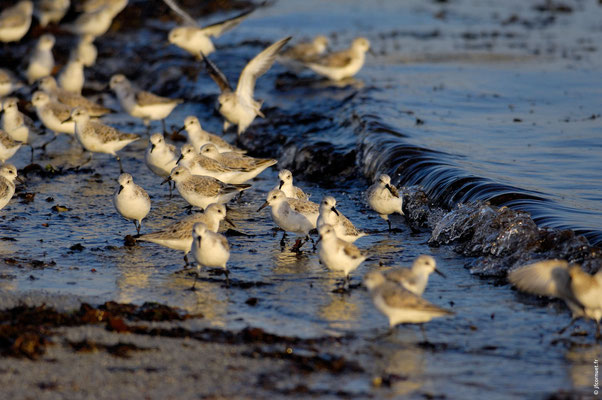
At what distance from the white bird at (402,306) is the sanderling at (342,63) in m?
12.1

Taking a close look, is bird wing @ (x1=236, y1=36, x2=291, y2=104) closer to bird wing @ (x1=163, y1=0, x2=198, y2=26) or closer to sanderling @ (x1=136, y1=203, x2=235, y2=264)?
bird wing @ (x1=163, y1=0, x2=198, y2=26)

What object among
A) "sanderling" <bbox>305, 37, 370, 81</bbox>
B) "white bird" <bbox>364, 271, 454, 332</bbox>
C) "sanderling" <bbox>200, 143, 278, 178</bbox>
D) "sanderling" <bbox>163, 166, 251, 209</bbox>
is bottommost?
"white bird" <bbox>364, 271, 454, 332</bbox>

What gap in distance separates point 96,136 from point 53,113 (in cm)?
150

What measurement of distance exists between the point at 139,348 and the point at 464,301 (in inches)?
108

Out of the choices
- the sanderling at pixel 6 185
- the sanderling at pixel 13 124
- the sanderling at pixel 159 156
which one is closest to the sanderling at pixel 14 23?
the sanderling at pixel 13 124

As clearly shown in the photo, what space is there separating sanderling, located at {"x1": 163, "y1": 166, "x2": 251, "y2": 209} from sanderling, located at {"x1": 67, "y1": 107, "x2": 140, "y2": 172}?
98.3 inches

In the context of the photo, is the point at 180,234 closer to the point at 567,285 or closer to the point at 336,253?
the point at 336,253

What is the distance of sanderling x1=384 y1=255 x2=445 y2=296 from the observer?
6.47 m

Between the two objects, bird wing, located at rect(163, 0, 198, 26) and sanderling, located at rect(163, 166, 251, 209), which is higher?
bird wing, located at rect(163, 0, 198, 26)

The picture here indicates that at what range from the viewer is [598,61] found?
18297 mm

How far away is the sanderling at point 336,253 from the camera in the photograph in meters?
7.23

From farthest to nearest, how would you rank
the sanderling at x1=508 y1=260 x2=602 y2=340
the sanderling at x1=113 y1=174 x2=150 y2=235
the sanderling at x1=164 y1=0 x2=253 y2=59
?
the sanderling at x1=164 y1=0 x2=253 y2=59, the sanderling at x1=113 y1=174 x2=150 y2=235, the sanderling at x1=508 y1=260 x2=602 y2=340

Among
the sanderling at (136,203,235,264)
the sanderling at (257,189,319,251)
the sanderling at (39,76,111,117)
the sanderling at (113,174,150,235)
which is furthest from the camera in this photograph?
the sanderling at (39,76,111,117)

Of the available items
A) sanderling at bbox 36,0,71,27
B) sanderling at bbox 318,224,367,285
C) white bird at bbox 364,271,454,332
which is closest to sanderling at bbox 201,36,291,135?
sanderling at bbox 318,224,367,285
